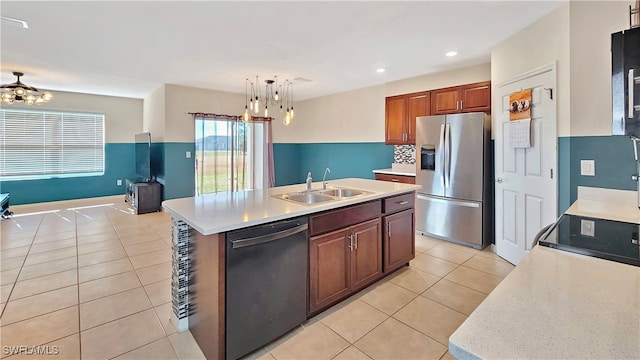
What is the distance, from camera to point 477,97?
4.06 metres

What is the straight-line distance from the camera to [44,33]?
321cm

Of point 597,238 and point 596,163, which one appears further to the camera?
point 596,163

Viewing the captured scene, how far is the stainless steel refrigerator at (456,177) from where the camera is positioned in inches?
148

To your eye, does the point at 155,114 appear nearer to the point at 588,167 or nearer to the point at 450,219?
the point at 450,219

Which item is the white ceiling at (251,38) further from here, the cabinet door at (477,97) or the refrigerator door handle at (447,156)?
the refrigerator door handle at (447,156)

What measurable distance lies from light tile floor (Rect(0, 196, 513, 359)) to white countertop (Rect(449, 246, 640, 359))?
1.26 m

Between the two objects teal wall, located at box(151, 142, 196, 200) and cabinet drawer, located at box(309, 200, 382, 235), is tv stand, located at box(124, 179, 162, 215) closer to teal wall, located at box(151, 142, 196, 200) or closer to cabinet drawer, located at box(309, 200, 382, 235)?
teal wall, located at box(151, 142, 196, 200)

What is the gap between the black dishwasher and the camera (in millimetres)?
1736

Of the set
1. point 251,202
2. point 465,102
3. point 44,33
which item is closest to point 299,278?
point 251,202

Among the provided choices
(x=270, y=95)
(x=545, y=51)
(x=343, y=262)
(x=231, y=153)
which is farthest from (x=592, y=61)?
(x=231, y=153)

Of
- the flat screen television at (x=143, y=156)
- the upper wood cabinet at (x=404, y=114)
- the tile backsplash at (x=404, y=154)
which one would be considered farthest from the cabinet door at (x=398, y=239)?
the flat screen television at (x=143, y=156)

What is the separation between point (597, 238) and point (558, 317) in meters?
0.87

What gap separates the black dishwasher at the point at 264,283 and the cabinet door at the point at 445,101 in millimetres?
3266

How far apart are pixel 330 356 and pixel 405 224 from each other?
1.61 meters
